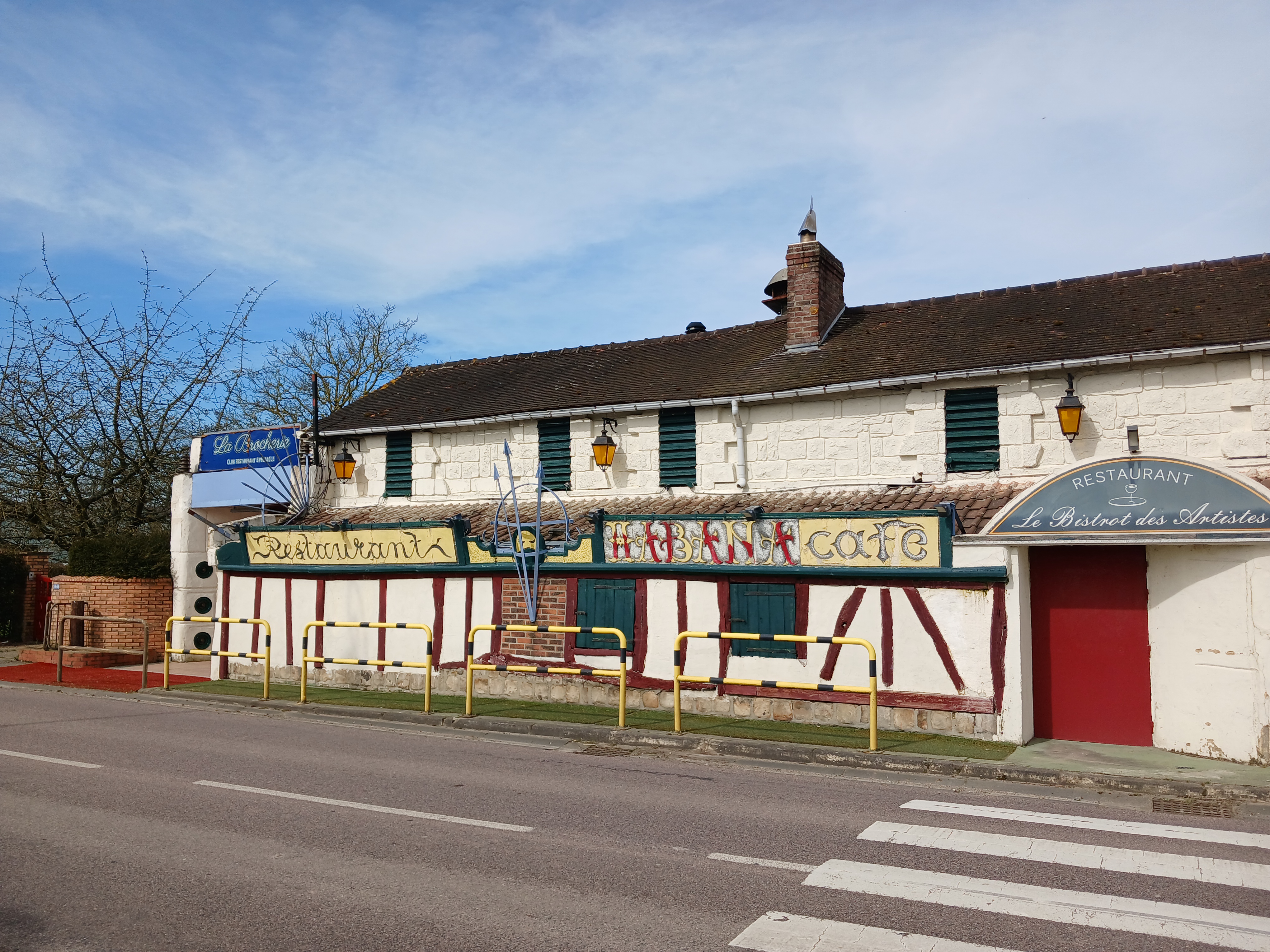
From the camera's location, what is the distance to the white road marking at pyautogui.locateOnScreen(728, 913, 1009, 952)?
15.2 ft

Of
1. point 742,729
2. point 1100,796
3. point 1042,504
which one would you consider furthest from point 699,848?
point 1042,504

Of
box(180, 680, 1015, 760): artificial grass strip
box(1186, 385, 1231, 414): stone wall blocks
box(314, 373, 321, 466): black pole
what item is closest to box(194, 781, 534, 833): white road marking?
box(180, 680, 1015, 760): artificial grass strip

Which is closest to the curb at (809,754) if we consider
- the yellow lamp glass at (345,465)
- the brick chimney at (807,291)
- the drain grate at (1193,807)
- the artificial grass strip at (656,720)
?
the drain grate at (1193,807)

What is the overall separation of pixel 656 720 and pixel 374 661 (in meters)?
4.60

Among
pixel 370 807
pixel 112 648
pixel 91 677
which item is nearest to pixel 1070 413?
pixel 370 807

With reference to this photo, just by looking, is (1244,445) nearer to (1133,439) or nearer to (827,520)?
(1133,439)

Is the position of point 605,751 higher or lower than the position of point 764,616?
lower

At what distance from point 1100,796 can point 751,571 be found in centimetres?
520

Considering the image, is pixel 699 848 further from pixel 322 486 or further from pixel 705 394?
pixel 322 486

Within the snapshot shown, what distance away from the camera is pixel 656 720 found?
1226 cm

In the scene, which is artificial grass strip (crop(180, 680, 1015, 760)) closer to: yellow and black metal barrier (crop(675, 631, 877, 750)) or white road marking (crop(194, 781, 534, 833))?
yellow and black metal barrier (crop(675, 631, 877, 750))

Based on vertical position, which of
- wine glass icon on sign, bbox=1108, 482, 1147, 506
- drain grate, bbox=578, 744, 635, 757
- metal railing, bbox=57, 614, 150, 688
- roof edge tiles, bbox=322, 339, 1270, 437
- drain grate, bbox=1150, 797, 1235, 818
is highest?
roof edge tiles, bbox=322, 339, 1270, 437

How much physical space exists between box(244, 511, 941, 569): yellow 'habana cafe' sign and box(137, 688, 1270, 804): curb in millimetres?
2613

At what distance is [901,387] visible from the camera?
13.2 meters
